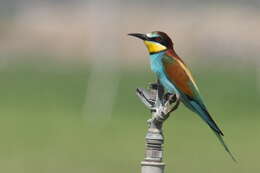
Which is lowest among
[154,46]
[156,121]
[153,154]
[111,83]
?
[111,83]

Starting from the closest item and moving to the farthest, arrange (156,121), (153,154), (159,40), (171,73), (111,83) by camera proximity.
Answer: (153,154), (156,121), (159,40), (171,73), (111,83)

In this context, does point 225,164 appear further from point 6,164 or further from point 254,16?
point 254,16

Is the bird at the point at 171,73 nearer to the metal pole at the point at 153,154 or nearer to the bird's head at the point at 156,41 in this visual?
the bird's head at the point at 156,41

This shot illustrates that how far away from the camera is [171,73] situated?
21.0ft

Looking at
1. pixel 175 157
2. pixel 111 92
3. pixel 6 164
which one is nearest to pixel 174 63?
pixel 6 164

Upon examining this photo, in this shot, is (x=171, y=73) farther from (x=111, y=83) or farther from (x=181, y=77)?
(x=111, y=83)

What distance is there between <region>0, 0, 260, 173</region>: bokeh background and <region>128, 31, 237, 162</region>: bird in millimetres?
6794

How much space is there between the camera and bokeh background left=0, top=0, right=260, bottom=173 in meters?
15.0

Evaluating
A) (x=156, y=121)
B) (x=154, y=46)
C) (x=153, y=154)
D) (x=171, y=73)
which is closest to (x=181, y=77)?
(x=171, y=73)

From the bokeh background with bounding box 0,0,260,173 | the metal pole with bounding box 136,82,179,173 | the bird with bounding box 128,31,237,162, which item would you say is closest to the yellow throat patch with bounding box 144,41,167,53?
the bird with bounding box 128,31,237,162

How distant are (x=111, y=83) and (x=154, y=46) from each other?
16.3 m

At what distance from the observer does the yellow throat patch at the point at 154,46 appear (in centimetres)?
629

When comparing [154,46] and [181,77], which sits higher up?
[154,46]

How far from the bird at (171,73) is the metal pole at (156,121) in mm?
295
